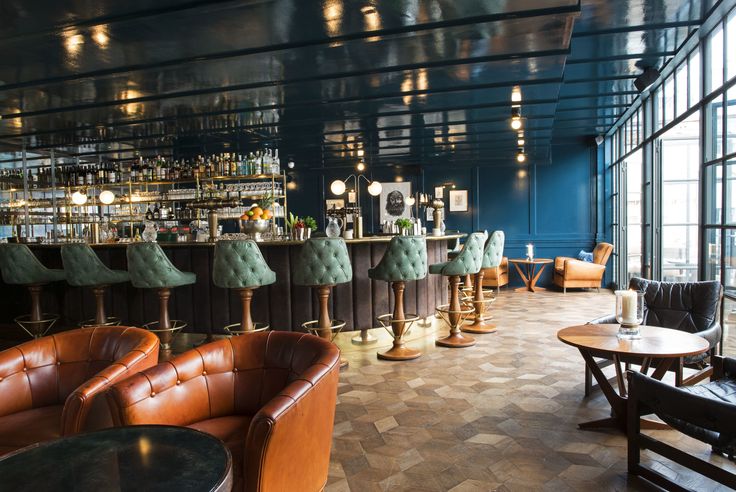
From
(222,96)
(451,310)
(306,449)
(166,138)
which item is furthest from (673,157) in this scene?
(166,138)

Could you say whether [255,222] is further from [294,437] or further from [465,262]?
[294,437]

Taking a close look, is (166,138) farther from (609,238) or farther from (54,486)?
(609,238)

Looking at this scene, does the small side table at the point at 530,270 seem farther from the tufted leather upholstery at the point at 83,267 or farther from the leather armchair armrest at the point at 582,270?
the tufted leather upholstery at the point at 83,267

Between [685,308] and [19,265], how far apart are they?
20.2ft

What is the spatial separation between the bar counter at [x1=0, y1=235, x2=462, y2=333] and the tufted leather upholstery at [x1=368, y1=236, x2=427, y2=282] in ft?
1.77

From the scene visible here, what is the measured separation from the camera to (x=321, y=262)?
4305mm

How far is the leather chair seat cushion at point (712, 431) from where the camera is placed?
1.98m

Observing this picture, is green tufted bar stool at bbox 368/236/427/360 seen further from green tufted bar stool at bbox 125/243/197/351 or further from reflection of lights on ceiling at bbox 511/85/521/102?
reflection of lights on ceiling at bbox 511/85/521/102

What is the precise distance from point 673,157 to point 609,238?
4.58 metres

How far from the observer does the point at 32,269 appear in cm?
520

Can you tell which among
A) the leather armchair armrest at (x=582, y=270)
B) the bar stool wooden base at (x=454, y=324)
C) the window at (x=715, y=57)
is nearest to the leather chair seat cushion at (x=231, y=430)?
the bar stool wooden base at (x=454, y=324)

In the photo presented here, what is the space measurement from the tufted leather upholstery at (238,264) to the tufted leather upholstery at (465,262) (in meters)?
1.92

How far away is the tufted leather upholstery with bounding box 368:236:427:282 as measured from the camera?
15.0ft

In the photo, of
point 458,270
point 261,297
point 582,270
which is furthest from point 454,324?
point 582,270
